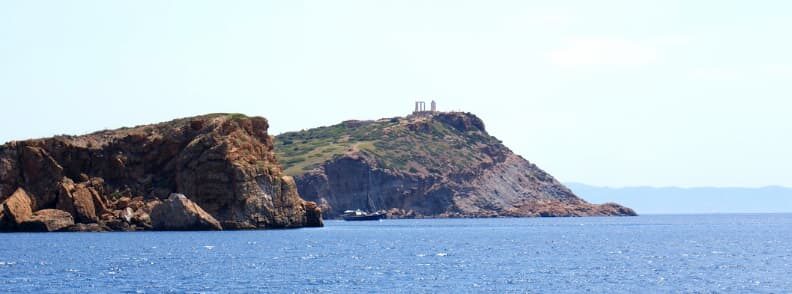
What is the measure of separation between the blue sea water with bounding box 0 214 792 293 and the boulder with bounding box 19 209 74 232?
25.0 feet

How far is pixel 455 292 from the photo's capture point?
205 ft

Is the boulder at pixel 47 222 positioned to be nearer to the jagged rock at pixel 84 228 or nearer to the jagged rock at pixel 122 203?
the jagged rock at pixel 84 228

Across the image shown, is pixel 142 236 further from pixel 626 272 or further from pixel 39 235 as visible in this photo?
pixel 626 272

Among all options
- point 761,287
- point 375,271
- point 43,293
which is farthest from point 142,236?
point 761,287

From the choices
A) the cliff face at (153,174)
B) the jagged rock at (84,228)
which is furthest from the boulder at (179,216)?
the jagged rock at (84,228)

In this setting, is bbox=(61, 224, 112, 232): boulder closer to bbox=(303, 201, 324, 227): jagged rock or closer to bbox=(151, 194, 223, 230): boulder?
bbox=(151, 194, 223, 230): boulder

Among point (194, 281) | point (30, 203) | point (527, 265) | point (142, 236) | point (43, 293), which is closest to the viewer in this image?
point (43, 293)

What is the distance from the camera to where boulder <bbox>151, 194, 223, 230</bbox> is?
127625 mm

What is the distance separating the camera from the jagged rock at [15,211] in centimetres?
12865

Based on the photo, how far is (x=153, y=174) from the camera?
460ft

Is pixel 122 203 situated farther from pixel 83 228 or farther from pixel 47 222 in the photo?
pixel 47 222

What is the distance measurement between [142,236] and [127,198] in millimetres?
14915

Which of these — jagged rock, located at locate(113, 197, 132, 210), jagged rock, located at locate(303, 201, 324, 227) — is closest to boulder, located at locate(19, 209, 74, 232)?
jagged rock, located at locate(113, 197, 132, 210)

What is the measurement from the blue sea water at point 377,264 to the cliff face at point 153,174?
9.37 meters
